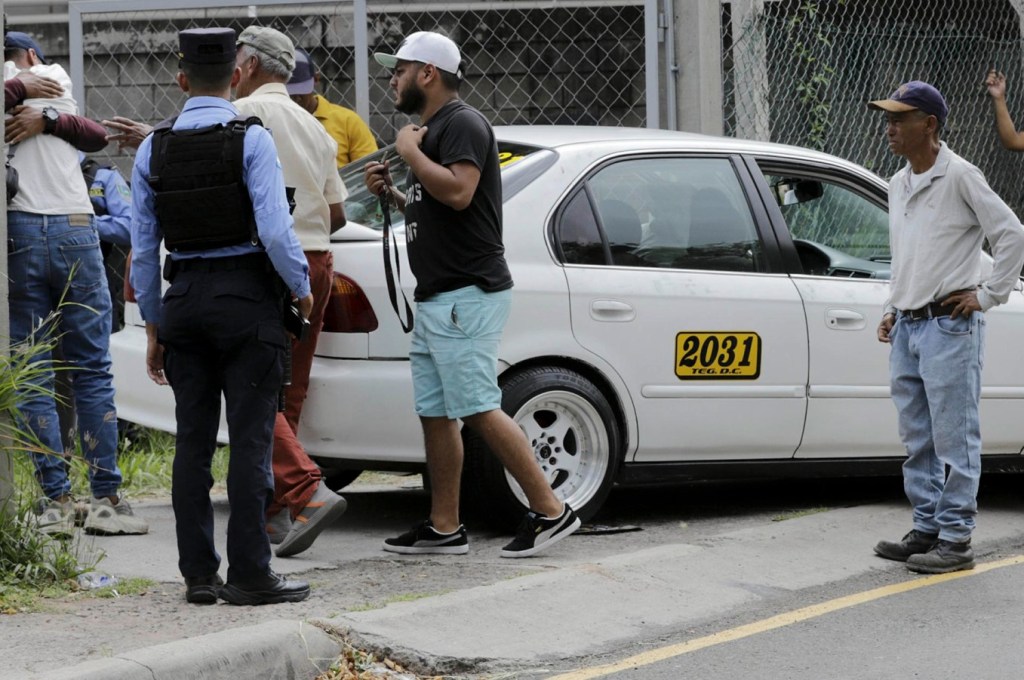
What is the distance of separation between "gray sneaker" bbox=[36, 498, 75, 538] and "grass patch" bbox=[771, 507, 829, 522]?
296 centimetres

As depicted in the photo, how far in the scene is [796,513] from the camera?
7223 millimetres

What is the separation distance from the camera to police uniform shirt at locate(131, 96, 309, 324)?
5.07 meters

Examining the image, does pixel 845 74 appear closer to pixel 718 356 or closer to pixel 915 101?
pixel 718 356

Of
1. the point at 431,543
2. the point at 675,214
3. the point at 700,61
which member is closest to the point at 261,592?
the point at 431,543

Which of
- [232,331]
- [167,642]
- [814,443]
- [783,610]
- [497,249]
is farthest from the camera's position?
[814,443]

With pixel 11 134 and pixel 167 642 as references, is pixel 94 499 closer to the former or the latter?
pixel 11 134

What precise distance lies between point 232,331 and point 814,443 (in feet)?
9.58

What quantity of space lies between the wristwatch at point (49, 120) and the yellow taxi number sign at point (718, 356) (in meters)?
→ 2.60

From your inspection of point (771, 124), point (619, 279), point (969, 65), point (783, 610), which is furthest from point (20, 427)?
point (969, 65)

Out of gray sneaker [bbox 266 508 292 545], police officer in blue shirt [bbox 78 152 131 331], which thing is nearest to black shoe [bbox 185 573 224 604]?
gray sneaker [bbox 266 508 292 545]

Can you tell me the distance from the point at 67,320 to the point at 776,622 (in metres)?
2.91

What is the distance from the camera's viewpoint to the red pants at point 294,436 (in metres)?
6.02

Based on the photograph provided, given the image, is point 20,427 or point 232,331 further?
point 20,427

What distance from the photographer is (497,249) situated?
598cm
